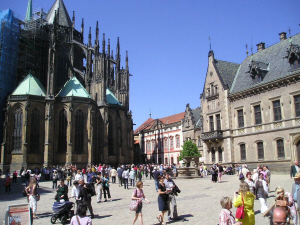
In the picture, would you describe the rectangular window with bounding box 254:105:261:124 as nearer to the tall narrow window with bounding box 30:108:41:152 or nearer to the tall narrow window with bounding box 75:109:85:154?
the tall narrow window with bounding box 75:109:85:154

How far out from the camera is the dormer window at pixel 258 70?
3209cm

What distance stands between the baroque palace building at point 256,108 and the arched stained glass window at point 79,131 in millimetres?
17392

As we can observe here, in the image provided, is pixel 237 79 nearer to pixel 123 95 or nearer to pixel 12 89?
pixel 123 95

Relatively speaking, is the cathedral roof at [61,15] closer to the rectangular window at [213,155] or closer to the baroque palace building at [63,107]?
the baroque palace building at [63,107]

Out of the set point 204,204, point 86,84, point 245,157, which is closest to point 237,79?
point 245,157

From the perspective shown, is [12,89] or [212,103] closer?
[212,103]

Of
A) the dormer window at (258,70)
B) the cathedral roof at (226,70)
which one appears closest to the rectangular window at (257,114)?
the dormer window at (258,70)

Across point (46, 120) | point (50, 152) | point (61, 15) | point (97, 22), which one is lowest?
point (50, 152)

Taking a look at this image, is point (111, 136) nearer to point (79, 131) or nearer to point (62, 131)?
point (79, 131)

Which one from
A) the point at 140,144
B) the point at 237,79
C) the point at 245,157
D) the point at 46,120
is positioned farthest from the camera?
the point at 140,144

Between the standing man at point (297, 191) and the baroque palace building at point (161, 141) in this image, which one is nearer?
the standing man at point (297, 191)

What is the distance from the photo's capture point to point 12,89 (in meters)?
42.3

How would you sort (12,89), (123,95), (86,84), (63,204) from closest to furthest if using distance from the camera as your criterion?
(63,204) < (12,89) < (86,84) < (123,95)

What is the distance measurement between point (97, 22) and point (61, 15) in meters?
11.2
